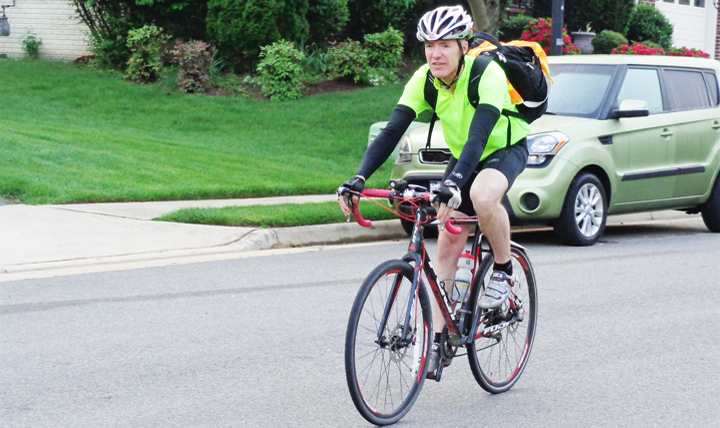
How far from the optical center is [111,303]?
6.75 m

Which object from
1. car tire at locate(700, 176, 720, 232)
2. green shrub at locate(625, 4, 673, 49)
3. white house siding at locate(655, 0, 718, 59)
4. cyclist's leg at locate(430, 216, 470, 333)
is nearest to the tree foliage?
green shrub at locate(625, 4, 673, 49)

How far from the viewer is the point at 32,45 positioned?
23406 mm

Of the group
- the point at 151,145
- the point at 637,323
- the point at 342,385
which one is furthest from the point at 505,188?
the point at 151,145

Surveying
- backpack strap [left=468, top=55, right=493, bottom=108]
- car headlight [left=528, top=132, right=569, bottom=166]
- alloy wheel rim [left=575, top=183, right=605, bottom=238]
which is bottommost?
alloy wheel rim [left=575, top=183, right=605, bottom=238]

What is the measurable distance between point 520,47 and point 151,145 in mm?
10431

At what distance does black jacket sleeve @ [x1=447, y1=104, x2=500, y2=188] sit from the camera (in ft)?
13.4

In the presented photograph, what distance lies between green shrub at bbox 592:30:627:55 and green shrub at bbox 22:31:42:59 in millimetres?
13818

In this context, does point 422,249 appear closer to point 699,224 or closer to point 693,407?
point 693,407

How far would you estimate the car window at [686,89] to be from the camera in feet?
35.4

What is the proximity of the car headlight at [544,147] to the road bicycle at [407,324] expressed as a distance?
15.6ft

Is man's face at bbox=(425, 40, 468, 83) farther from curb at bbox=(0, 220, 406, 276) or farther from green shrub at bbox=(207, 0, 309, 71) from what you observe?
green shrub at bbox=(207, 0, 309, 71)

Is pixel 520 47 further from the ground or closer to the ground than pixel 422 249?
further from the ground

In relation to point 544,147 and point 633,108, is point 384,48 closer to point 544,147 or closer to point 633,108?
point 633,108

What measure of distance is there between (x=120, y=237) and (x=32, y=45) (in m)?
16.2
